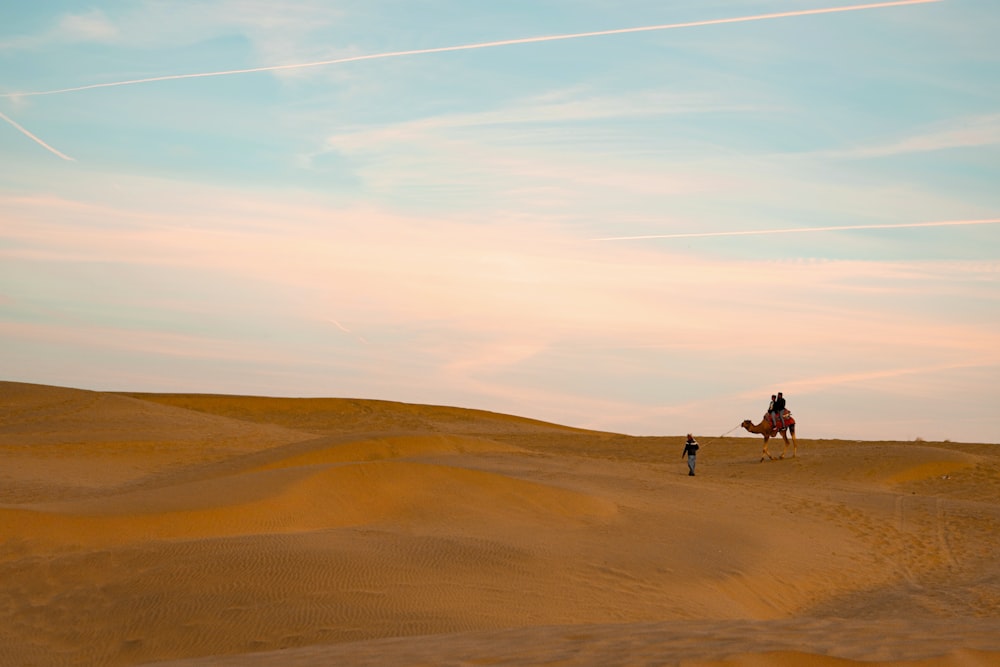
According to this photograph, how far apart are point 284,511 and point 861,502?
46.8 ft

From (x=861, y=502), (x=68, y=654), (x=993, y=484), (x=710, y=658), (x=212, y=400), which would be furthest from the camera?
(x=212, y=400)

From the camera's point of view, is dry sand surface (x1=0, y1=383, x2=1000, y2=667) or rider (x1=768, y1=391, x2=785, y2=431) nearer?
dry sand surface (x1=0, y1=383, x2=1000, y2=667)

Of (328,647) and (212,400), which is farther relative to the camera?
(212,400)

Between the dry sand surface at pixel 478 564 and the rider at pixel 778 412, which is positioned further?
the rider at pixel 778 412

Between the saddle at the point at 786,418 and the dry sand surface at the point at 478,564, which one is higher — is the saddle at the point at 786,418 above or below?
above

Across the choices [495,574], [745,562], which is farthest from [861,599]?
[495,574]

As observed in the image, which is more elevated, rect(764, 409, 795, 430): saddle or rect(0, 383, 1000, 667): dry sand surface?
rect(764, 409, 795, 430): saddle

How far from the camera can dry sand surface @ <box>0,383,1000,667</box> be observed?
7926 millimetres

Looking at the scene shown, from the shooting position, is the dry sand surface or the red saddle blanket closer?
the dry sand surface

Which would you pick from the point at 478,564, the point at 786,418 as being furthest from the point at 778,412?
the point at 478,564

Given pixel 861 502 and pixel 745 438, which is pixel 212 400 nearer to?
pixel 745 438

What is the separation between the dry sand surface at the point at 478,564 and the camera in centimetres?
793

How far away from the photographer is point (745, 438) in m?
42.8

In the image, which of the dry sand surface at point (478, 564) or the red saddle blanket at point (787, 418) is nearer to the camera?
the dry sand surface at point (478, 564)
